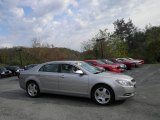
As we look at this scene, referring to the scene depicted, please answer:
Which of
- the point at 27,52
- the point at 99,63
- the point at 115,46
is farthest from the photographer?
the point at 27,52

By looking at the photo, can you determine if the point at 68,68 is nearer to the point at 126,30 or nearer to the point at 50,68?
the point at 50,68

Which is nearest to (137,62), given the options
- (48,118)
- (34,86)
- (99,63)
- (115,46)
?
(99,63)

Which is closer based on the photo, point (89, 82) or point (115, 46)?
point (89, 82)

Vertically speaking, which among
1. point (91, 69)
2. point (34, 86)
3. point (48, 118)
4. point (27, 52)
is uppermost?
point (27, 52)

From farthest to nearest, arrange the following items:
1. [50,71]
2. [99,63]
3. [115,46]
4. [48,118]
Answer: [115,46] → [99,63] → [50,71] → [48,118]

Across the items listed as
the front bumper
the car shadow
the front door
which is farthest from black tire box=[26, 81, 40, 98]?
the front bumper

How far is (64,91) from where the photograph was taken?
885cm

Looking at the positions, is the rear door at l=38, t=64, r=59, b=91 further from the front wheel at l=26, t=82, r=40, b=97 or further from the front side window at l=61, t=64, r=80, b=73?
the front wheel at l=26, t=82, r=40, b=97

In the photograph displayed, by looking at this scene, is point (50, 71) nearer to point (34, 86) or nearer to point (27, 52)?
point (34, 86)

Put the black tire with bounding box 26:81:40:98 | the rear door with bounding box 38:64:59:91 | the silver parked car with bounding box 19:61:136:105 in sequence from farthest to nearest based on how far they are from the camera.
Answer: the black tire with bounding box 26:81:40:98 < the rear door with bounding box 38:64:59:91 < the silver parked car with bounding box 19:61:136:105

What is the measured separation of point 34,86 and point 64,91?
1.56 m

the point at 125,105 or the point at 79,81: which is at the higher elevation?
the point at 79,81

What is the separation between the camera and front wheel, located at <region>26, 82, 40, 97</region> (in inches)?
381

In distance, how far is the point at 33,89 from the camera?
9789mm
